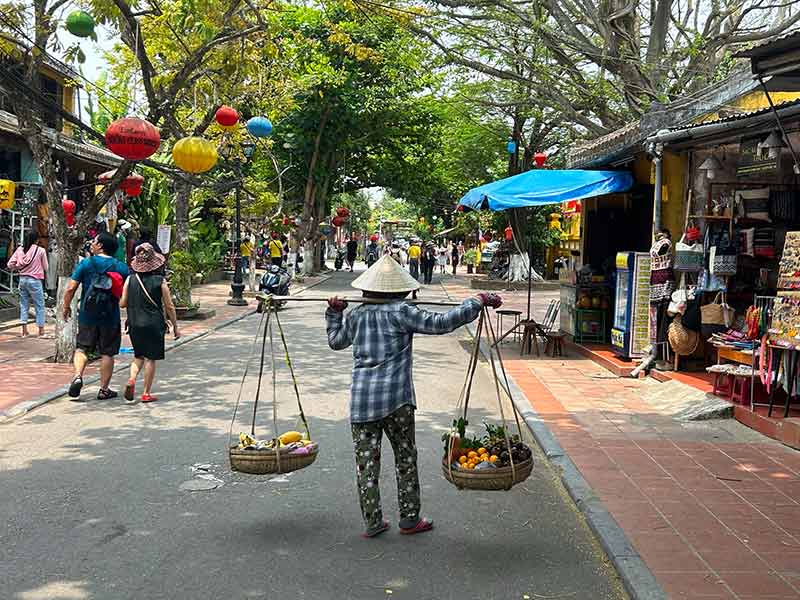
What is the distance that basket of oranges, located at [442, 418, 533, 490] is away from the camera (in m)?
4.84

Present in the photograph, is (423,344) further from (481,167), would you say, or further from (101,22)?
(481,167)

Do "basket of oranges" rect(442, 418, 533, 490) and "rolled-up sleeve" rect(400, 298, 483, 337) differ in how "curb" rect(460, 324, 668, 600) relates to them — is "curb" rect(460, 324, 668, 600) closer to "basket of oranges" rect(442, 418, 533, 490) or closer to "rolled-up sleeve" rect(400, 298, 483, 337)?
"basket of oranges" rect(442, 418, 533, 490)

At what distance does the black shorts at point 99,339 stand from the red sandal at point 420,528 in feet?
17.0

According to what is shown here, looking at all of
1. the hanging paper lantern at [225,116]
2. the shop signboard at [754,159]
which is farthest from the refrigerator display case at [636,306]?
the hanging paper lantern at [225,116]

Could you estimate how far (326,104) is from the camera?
3198cm

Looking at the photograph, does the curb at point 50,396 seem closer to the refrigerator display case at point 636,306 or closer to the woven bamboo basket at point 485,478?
the woven bamboo basket at point 485,478

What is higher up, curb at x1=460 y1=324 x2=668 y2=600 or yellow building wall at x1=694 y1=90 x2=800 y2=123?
yellow building wall at x1=694 y1=90 x2=800 y2=123

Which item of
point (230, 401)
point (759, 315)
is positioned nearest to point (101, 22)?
point (230, 401)

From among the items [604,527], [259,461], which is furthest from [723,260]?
[259,461]

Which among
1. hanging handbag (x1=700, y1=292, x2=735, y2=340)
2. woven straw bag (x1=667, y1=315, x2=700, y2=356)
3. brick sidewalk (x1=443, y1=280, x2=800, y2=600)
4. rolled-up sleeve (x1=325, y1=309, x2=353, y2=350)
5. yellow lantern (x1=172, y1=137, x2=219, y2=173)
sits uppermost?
yellow lantern (x1=172, y1=137, x2=219, y2=173)

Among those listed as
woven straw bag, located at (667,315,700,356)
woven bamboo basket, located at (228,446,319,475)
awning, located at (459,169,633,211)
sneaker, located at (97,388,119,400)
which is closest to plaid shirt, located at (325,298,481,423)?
woven bamboo basket, located at (228,446,319,475)

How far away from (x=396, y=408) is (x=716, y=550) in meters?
2.07

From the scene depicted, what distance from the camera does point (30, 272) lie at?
1394cm

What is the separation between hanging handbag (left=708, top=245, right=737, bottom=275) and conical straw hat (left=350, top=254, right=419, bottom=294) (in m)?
6.02
